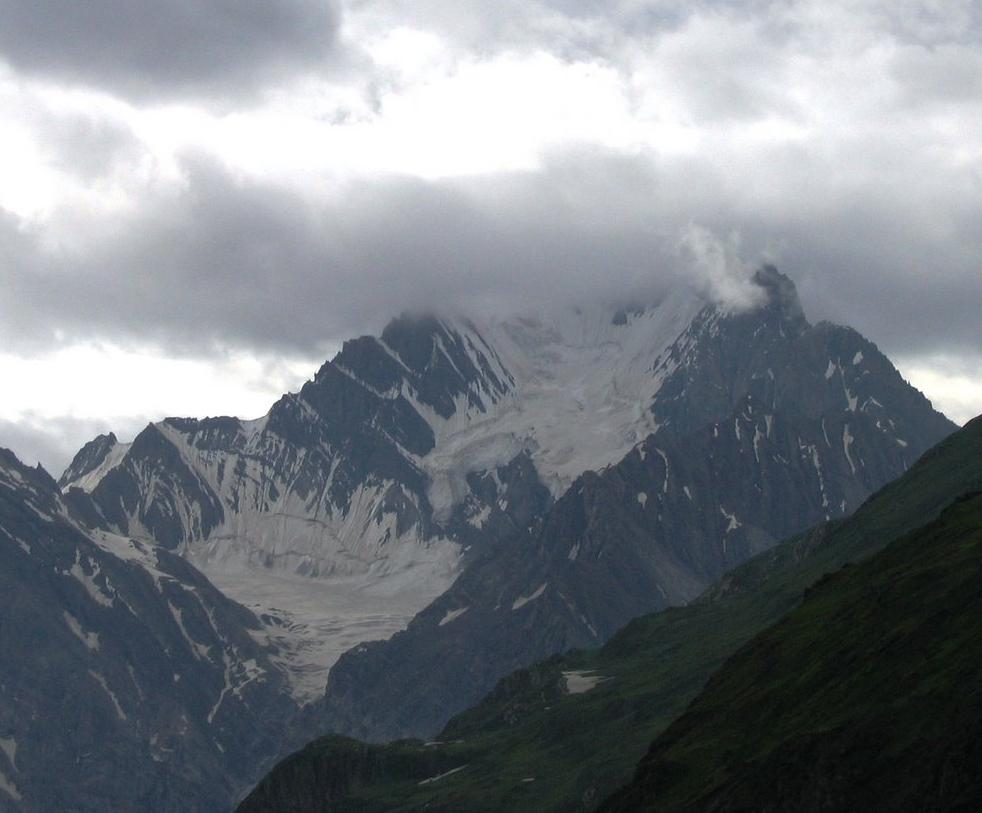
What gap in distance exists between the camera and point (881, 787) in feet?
543

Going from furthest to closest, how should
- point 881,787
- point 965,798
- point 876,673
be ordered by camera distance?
point 876,673, point 881,787, point 965,798

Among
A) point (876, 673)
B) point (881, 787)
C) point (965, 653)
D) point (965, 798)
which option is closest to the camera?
point (965, 798)

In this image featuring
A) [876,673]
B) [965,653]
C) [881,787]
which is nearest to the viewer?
[881,787]

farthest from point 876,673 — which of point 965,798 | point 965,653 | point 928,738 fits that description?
point 965,798

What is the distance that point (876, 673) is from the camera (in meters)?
196

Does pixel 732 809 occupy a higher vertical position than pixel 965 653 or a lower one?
lower

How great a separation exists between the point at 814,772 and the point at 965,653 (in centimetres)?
1694

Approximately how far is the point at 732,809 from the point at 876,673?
2079 cm

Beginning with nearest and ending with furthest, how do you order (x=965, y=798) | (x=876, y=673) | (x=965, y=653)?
(x=965, y=798) → (x=965, y=653) → (x=876, y=673)

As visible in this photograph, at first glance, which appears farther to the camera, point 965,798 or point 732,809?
point 732,809

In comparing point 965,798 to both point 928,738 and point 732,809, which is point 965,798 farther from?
point 732,809

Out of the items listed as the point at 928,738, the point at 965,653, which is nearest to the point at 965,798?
the point at 928,738

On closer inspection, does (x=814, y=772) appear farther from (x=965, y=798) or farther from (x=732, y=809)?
(x=965, y=798)

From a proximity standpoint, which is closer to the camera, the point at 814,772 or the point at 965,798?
the point at 965,798
